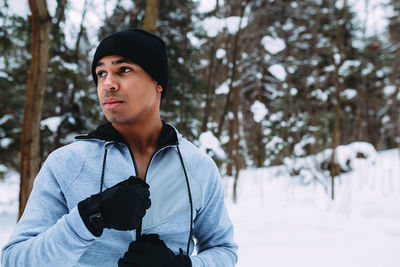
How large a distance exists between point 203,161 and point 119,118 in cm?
42

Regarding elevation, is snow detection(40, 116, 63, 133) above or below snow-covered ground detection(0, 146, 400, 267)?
above

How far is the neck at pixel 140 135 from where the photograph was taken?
1.27m

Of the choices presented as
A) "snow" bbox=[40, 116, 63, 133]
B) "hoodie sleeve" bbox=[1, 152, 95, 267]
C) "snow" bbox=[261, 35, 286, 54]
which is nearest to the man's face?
"hoodie sleeve" bbox=[1, 152, 95, 267]

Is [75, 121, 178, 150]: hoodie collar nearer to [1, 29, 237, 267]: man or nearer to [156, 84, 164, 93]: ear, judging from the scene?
[1, 29, 237, 267]: man

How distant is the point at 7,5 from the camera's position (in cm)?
406

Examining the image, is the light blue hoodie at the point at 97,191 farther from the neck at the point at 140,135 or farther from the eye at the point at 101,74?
A: the eye at the point at 101,74

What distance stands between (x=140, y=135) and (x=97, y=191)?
12.7 inches

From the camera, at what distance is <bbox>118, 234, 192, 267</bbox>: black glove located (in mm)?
934

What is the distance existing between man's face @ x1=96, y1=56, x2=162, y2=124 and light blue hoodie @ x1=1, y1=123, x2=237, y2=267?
86 mm

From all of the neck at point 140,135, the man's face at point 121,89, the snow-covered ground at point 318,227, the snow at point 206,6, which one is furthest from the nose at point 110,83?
the snow at point 206,6

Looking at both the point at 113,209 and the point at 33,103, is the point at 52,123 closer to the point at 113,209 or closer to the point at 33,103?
the point at 33,103

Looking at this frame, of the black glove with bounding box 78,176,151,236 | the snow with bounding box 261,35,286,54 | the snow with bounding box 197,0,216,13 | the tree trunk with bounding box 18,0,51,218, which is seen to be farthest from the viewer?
the snow with bounding box 197,0,216,13

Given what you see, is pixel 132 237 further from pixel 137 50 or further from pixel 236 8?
pixel 236 8

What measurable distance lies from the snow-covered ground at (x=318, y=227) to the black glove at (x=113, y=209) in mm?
2648
